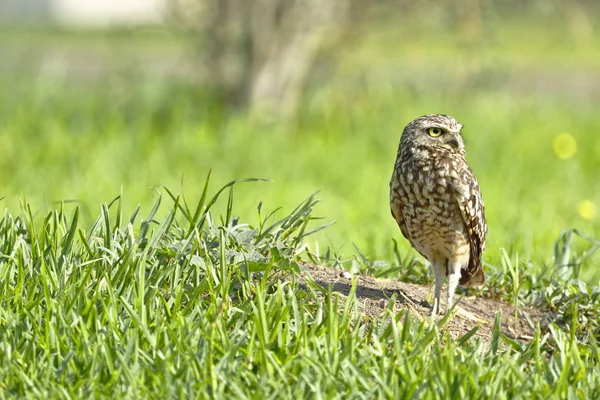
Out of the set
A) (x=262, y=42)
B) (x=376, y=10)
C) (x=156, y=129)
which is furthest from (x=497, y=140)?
(x=156, y=129)

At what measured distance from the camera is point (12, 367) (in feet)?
11.3

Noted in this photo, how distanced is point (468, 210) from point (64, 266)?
1.66 m

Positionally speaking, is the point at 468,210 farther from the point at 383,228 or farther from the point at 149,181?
the point at 149,181

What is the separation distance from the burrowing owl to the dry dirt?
124 mm

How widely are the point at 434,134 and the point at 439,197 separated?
28 centimetres

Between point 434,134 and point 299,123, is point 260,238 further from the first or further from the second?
point 299,123

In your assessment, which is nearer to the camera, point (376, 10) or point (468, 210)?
point (468, 210)

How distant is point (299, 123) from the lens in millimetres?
10484

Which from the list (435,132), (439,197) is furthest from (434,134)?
(439,197)

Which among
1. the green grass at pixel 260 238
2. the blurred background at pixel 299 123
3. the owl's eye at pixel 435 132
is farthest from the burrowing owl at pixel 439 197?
the blurred background at pixel 299 123

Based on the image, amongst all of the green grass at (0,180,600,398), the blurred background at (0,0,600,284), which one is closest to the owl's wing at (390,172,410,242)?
the green grass at (0,180,600,398)

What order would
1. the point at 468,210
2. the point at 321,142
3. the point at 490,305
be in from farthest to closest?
the point at 321,142
the point at 490,305
the point at 468,210

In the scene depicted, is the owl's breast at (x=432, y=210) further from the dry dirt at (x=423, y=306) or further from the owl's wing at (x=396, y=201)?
the dry dirt at (x=423, y=306)

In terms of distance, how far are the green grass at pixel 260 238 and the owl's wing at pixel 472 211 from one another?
0.28 m
